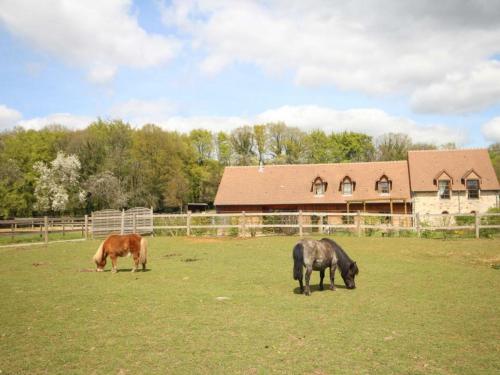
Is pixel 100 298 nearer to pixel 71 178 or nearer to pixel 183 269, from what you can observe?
pixel 183 269

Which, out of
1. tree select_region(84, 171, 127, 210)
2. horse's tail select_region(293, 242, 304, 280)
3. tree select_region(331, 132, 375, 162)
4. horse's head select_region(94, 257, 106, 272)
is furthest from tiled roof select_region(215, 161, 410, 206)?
horse's tail select_region(293, 242, 304, 280)

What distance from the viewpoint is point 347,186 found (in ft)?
133

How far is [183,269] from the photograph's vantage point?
14.5m

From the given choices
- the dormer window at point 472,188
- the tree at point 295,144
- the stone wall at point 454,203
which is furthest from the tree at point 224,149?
the dormer window at point 472,188

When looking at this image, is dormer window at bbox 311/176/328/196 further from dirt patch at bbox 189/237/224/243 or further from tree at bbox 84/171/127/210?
tree at bbox 84/171/127/210

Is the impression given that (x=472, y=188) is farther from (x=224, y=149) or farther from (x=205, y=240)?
(x=224, y=149)

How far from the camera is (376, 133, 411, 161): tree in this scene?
65562mm

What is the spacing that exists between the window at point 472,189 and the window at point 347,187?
10.2 meters

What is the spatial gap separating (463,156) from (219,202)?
77.0 ft

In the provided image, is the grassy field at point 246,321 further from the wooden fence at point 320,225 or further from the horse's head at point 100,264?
the wooden fence at point 320,225

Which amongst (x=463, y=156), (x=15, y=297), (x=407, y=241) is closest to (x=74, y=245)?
(x=15, y=297)

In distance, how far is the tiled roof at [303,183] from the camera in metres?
39.9

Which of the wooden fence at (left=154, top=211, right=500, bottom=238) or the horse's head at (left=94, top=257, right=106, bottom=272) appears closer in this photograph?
the horse's head at (left=94, top=257, right=106, bottom=272)

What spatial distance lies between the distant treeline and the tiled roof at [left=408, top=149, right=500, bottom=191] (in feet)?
76.4
